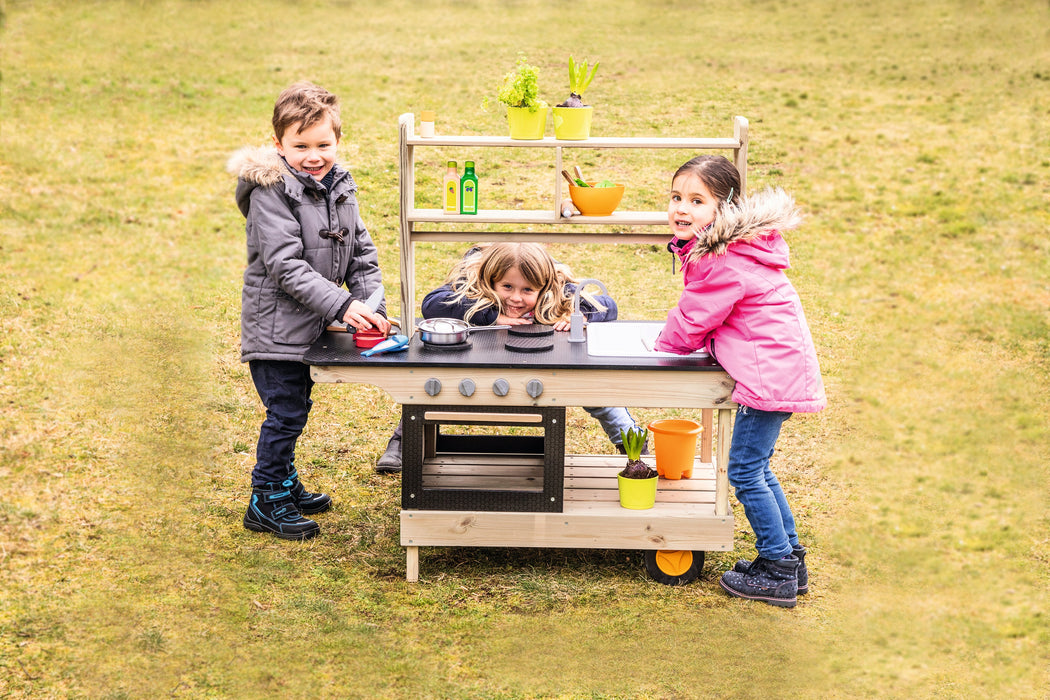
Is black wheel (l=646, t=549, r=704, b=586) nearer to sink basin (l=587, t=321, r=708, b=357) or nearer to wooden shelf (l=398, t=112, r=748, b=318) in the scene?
sink basin (l=587, t=321, r=708, b=357)

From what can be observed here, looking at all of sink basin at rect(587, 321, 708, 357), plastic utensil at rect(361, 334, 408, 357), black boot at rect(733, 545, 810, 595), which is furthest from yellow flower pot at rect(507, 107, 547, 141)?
black boot at rect(733, 545, 810, 595)

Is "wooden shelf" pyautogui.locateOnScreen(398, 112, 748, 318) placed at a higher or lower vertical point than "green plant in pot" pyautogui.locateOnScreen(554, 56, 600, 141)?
lower

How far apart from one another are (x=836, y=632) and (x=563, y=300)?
5.28 ft

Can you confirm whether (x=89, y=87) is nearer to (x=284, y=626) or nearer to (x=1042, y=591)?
(x=284, y=626)

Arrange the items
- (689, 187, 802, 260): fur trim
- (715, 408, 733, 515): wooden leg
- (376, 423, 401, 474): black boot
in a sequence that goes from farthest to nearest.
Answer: (376, 423, 401, 474): black boot → (715, 408, 733, 515): wooden leg → (689, 187, 802, 260): fur trim

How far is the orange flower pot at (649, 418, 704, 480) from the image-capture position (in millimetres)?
4273

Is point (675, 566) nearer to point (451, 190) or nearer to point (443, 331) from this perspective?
point (443, 331)

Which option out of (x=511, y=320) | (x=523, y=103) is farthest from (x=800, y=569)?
(x=523, y=103)

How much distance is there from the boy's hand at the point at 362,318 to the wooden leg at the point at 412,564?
82 cm

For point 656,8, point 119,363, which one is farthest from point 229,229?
point 656,8

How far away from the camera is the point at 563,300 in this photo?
14.3ft

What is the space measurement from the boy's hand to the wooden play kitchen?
0.09 meters

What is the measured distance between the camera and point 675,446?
427 cm

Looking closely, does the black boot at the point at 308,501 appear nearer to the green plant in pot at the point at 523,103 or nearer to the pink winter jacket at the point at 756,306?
the green plant in pot at the point at 523,103
